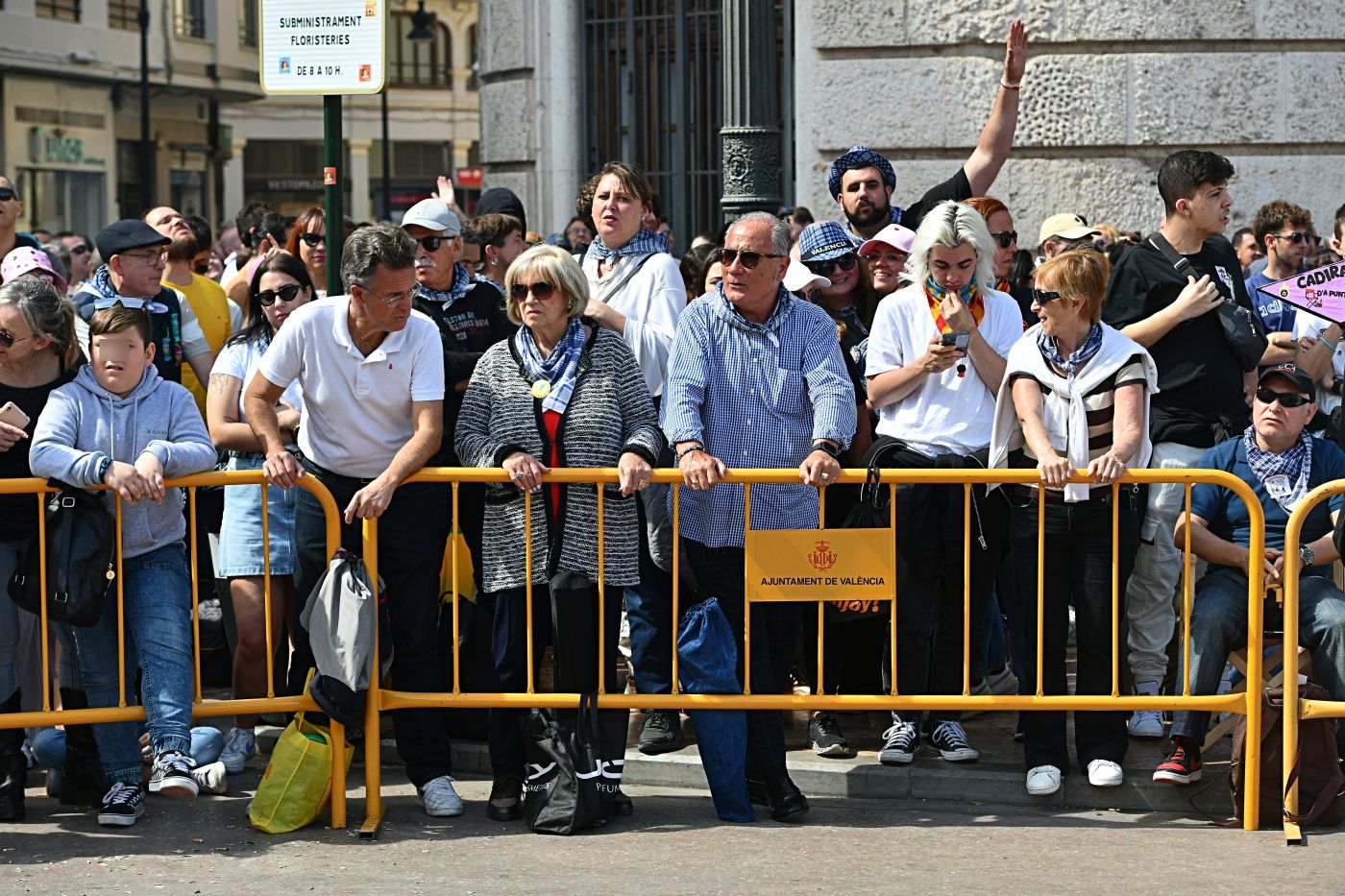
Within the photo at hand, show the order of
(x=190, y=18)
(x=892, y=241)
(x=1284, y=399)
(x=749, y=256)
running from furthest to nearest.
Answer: (x=190, y=18) < (x=892, y=241) < (x=1284, y=399) < (x=749, y=256)

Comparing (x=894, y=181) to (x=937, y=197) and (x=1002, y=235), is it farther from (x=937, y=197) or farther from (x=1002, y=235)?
(x=1002, y=235)

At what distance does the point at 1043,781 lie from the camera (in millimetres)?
6445

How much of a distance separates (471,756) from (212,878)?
1515 millimetres

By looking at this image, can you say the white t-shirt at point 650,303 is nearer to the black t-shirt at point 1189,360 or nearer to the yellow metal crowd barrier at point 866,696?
the yellow metal crowd barrier at point 866,696

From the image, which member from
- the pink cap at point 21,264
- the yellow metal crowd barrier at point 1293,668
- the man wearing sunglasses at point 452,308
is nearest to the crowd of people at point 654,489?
the yellow metal crowd barrier at point 1293,668

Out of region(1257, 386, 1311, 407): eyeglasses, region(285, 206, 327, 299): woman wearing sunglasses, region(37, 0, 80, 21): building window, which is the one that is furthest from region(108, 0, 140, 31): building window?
region(1257, 386, 1311, 407): eyeglasses

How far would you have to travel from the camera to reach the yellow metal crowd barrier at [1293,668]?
20.0 feet

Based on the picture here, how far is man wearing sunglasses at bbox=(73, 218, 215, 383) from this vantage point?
24.7ft

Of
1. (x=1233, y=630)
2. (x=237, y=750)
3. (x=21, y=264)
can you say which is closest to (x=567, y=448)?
(x=237, y=750)

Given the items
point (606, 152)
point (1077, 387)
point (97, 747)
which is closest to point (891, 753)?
point (1077, 387)

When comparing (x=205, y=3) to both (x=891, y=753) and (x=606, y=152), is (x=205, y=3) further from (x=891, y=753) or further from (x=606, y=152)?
(x=891, y=753)

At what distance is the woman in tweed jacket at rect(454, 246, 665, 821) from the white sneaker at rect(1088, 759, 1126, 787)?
173 cm

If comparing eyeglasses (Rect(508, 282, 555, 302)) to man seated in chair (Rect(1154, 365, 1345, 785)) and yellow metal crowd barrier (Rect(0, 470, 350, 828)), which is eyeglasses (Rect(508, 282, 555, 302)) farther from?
A: man seated in chair (Rect(1154, 365, 1345, 785))

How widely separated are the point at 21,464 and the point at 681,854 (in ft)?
8.55
